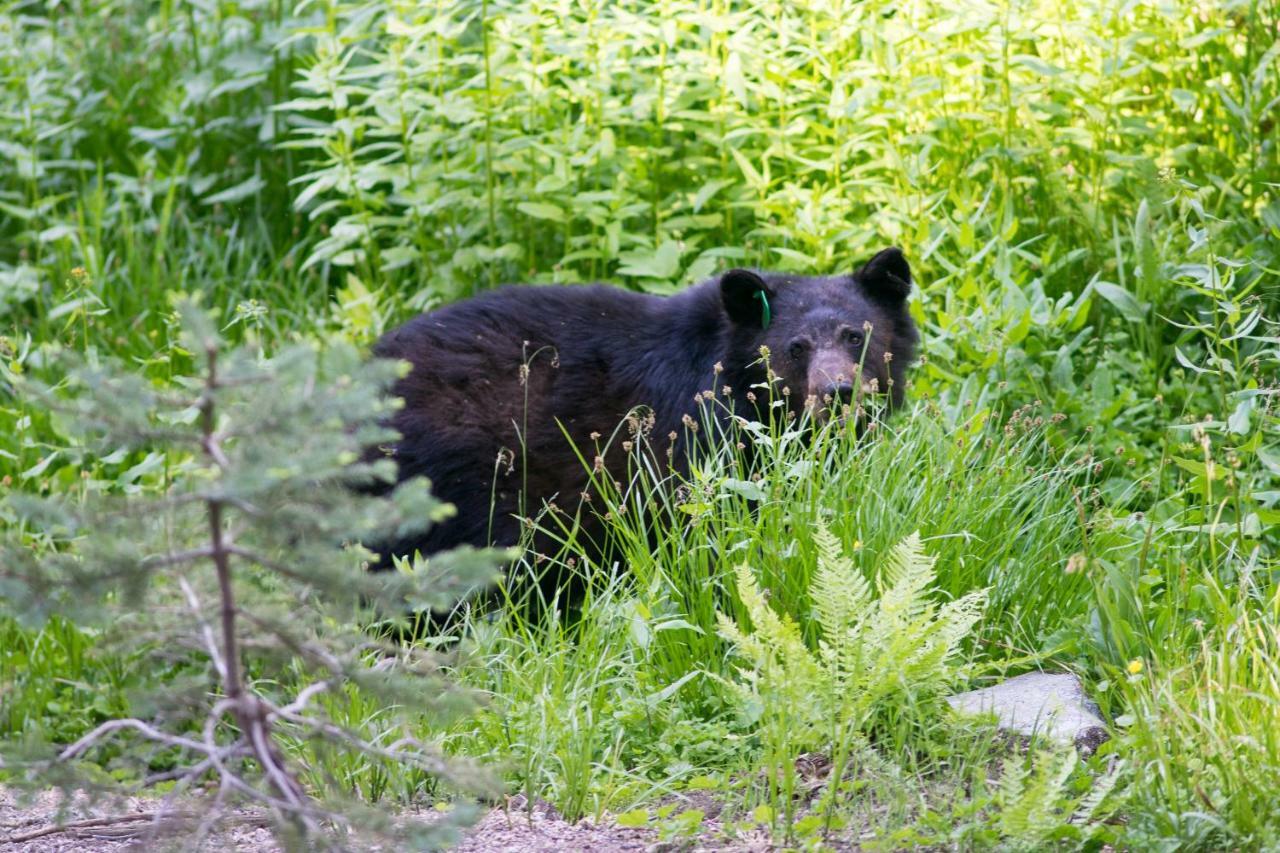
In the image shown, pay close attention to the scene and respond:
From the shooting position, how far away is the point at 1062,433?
209 inches

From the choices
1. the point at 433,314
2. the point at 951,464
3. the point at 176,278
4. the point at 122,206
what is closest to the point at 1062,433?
the point at 951,464

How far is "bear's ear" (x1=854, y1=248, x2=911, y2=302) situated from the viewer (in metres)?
5.38

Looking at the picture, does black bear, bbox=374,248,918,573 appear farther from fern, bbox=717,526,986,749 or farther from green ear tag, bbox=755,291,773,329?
fern, bbox=717,526,986,749

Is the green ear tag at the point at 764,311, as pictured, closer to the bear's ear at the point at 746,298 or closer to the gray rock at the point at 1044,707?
the bear's ear at the point at 746,298

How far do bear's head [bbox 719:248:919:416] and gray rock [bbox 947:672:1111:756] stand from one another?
1.60 meters

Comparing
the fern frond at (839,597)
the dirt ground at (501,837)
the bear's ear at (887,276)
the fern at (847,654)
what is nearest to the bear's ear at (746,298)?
the bear's ear at (887,276)

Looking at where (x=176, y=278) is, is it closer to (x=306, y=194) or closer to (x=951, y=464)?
(x=306, y=194)

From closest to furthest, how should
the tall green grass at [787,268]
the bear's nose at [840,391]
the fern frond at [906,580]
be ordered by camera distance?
the fern frond at [906,580]
the tall green grass at [787,268]
the bear's nose at [840,391]

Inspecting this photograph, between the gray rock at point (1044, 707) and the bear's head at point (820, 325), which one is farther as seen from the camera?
the bear's head at point (820, 325)

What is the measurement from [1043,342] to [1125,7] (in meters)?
1.45

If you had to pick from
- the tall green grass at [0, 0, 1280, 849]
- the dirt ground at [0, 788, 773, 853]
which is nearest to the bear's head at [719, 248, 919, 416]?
the tall green grass at [0, 0, 1280, 849]

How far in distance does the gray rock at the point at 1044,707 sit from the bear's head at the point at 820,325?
1605 millimetres

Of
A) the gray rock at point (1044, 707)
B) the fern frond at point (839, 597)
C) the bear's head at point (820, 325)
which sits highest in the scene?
the bear's head at point (820, 325)

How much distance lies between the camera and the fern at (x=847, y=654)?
3.16 m
